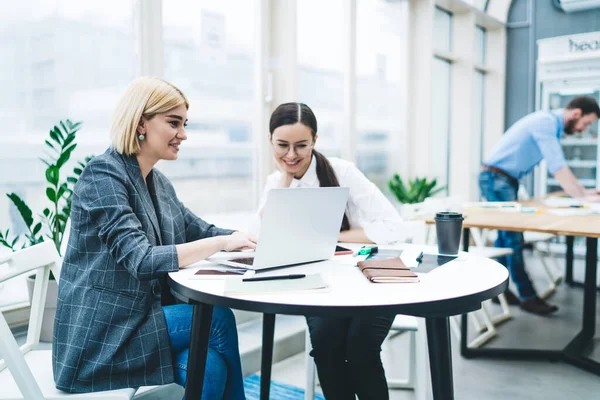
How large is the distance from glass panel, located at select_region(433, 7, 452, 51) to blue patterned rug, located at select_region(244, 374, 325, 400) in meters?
4.12

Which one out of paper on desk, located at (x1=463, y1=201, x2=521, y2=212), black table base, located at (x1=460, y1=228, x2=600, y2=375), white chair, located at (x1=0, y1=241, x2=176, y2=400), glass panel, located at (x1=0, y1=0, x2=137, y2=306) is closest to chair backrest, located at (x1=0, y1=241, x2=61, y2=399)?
white chair, located at (x1=0, y1=241, x2=176, y2=400)

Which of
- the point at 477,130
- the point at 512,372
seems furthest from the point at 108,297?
the point at 477,130

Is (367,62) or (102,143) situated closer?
(102,143)

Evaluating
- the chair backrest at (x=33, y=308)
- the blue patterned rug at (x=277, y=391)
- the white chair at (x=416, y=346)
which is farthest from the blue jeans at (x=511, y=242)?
the chair backrest at (x=33, y=308)

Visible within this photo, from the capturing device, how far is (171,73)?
9.38 ft

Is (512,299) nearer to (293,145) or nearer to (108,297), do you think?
(293,145)

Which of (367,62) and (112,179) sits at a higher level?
(367,62)

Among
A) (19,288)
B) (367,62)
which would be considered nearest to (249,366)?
(19,288)

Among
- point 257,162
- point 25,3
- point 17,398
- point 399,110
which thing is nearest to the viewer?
point 17,398

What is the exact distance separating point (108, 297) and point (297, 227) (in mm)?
533

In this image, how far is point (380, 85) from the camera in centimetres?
476

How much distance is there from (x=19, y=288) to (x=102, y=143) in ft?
2.44

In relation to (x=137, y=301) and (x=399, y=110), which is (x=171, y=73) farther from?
(x=399, y=110)

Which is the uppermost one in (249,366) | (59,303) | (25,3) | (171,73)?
(25,3)
